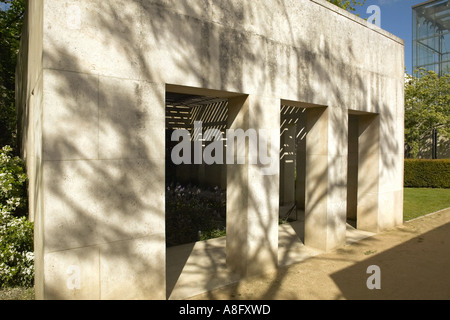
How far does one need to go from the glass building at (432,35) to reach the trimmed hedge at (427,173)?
61.3 ft

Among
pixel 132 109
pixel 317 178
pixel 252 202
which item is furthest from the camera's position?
pixel 317 178

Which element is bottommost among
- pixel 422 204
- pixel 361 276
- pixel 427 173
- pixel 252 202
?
pixel 361 276

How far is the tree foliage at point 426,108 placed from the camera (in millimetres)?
21562

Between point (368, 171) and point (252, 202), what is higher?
point (368, 171)

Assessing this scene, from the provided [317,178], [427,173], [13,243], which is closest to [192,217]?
[317,178]

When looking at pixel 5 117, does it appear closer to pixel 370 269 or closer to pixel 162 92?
pixel 162 92

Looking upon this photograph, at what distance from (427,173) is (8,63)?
841 inches

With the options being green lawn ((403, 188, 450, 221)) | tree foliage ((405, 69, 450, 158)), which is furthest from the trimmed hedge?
tree foliage ((405, 69, 450, 158))

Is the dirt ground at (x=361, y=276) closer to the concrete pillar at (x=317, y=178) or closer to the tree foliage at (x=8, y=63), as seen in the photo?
the concrete pillar at (x=317, y=178)

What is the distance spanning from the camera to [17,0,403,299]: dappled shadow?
3.30 meters

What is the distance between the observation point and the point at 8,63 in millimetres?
11969

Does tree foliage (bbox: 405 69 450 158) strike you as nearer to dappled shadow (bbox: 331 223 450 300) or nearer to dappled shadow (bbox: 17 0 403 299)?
dappled shadow (bbox: 331 223 450 300)

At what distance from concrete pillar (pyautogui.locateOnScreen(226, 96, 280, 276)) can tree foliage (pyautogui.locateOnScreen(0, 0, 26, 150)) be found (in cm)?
840

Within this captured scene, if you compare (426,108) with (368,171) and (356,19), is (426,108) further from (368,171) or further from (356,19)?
Answer: (356,19)
